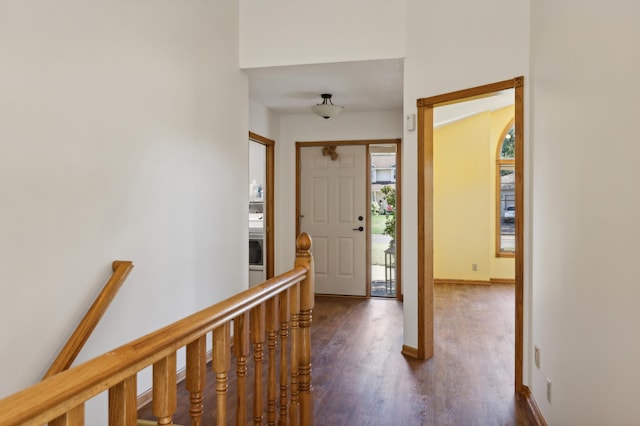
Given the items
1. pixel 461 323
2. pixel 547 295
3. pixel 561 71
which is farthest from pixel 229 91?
pixel 461 323

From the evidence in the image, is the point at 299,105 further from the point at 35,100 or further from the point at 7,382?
the point at 7,382

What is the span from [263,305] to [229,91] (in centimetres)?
257

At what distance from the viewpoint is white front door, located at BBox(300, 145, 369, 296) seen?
6.05 metres

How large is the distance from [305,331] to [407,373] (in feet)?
5.18

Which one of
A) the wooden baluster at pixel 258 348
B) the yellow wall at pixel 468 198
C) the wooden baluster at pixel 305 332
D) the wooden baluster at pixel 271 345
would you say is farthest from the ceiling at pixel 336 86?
the wooden baluster at pixel 258 348

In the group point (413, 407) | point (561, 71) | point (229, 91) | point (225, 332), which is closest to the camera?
point (225, 332)

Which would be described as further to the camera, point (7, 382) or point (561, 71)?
point (561, 71)

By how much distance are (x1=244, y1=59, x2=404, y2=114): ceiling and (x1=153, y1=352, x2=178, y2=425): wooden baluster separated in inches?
125

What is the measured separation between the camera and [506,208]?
7.21 meters

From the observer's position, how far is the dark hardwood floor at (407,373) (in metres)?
2.70

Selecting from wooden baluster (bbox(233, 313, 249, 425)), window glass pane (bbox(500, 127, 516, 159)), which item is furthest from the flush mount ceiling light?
wooden baluster (bbox(233, 313, 249, 425))

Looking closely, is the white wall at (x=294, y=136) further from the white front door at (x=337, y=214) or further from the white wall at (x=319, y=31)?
the white wall at (x=319, y=31)

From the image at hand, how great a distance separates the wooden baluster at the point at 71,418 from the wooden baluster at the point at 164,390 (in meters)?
0.24

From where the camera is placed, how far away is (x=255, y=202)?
20.7ft
